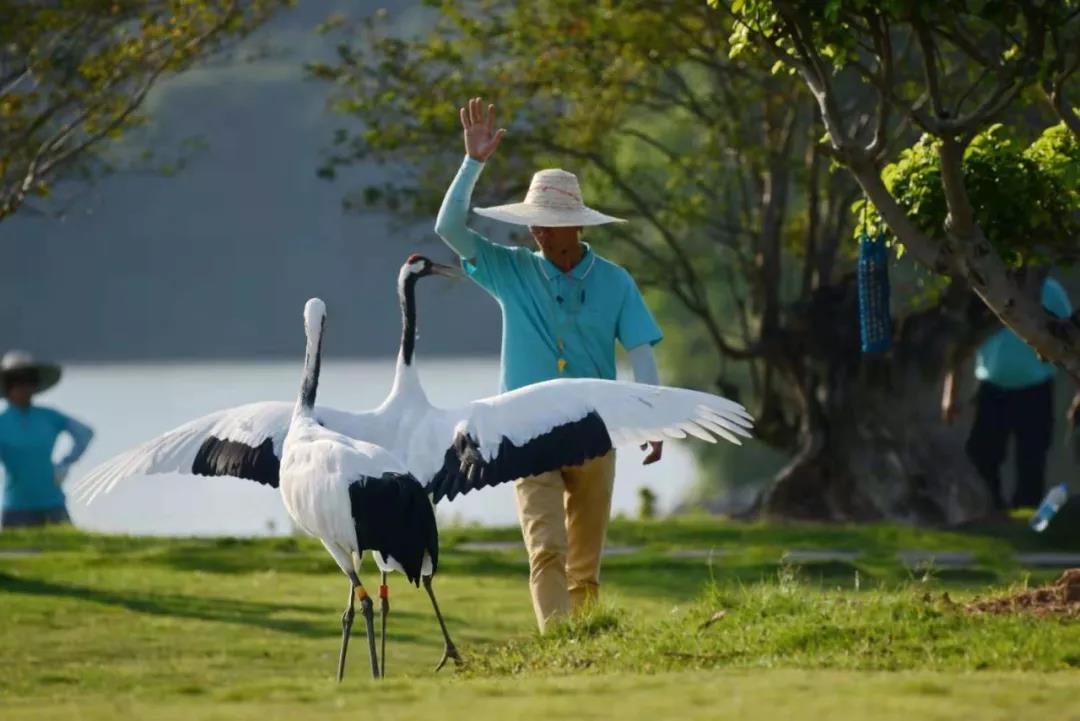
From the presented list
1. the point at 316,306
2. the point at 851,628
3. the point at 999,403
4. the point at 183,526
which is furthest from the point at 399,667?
the point at 183,526

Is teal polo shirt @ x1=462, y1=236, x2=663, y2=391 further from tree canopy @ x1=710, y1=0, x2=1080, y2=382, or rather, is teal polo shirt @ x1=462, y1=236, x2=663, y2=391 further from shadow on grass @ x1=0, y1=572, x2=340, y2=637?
shadow on grass @ x1=0, y1=572, x2=340, y2=637

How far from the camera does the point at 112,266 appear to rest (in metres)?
132

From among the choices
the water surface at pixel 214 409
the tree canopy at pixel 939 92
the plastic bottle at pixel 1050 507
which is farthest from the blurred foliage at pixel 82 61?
the tree canopy at pixel 939 92

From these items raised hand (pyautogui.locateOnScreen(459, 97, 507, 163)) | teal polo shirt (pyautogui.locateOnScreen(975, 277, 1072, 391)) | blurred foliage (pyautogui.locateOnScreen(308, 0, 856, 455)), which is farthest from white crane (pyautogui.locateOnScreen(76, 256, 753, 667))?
blurred foliage (pyautogui.locateOnScreen(308, 0, 856, 455))

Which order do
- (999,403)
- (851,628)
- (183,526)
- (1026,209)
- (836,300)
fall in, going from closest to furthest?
(851,628)
(1026,209)
(999,403)
(836,300)
(183,526)

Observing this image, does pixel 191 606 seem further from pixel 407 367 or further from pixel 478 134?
pixel 478 134

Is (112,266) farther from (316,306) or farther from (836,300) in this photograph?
(316,306)

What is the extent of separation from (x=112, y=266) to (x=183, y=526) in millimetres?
92563

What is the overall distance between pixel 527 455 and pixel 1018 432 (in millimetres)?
12312

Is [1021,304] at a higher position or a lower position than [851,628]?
higher

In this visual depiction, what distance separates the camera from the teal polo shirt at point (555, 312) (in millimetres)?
11023

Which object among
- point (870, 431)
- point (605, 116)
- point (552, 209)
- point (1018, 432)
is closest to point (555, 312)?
point (552, 209)

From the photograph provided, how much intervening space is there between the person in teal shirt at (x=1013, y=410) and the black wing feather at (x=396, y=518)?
11.3m

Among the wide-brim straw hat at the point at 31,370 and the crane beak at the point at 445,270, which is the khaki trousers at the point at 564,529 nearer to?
the crane beak at the point at 445,270
